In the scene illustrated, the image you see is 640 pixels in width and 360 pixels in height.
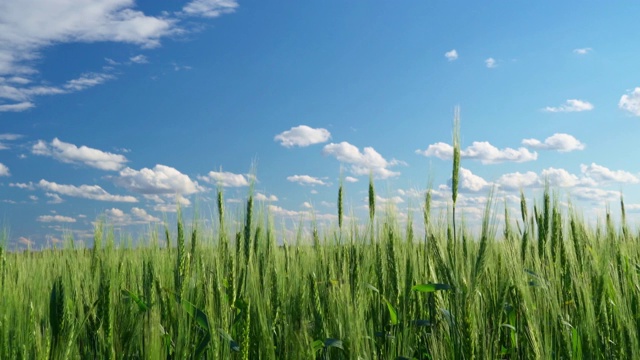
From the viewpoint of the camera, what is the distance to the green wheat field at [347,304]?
73.4 inches

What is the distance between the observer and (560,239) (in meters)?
3.19

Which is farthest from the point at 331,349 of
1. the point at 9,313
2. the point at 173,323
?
the point at 9,313

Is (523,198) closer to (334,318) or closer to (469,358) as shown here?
(334,318)

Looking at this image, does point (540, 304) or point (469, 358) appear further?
point (540, 304)

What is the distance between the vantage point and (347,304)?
1.93 metres

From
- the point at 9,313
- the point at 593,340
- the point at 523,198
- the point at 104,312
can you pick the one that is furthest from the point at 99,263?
the point at 523,198

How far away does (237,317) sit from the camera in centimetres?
237

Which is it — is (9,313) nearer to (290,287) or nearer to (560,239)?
(290,287)

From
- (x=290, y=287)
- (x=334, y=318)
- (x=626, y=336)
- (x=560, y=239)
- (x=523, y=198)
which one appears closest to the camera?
(x=626, y=336)

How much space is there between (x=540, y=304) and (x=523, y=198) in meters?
2.20

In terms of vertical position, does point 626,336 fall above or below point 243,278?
below

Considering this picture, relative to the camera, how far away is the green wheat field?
6.12 feet

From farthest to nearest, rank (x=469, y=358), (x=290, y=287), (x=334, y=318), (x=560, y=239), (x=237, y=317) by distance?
(x=560, y=239) → (x=290, y=287) → (x=237, y=317) → (x=334, y=318) → (x=469, y=358)

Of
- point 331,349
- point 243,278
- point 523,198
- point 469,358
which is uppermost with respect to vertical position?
point 523,198
